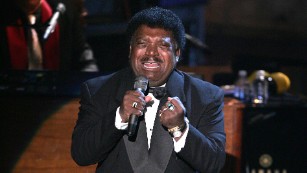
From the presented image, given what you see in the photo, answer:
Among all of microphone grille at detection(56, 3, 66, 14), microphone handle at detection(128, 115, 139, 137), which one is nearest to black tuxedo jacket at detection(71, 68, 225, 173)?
microphone handle at detection(128, 115, 139, 137)

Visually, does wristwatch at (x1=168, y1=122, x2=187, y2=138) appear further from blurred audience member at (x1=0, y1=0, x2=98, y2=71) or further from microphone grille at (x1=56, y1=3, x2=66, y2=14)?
microphone grille at (x1=56, y1=3, x2=66, y2=14)

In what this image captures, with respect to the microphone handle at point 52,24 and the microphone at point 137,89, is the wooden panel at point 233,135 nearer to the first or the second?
the microphone at point 137,89

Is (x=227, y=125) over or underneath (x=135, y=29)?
underneath

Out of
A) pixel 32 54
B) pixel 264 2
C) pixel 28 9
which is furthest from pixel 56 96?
pixel 264 2

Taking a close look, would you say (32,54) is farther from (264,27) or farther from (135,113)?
(264,27)

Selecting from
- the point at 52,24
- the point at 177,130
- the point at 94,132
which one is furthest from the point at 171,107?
the point at 52,24

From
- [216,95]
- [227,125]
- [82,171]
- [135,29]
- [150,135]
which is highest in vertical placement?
[135,29]

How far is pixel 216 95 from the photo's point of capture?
84.3 inches

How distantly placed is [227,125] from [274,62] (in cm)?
205

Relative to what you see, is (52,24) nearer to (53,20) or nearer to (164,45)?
(53,20)

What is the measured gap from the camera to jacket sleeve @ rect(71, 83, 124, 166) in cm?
191

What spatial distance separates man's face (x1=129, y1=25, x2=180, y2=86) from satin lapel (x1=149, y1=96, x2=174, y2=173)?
199 millimetres

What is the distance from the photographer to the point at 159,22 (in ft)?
6.55

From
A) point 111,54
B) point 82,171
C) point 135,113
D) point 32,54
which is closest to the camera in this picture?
point 135,113
